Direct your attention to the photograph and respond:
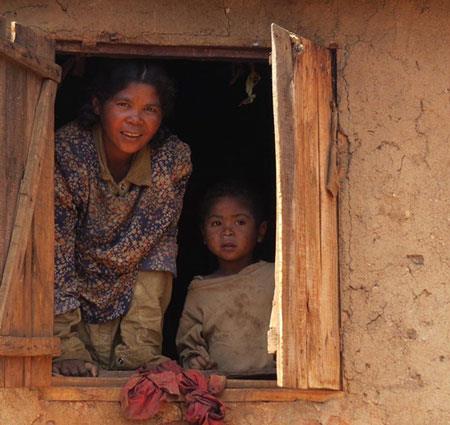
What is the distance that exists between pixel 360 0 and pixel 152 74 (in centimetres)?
96

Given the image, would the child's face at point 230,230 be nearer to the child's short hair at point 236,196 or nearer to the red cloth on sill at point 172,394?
the child's short hair at point 236,196

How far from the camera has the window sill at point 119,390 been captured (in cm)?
598

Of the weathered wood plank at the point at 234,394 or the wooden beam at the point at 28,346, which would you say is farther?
the weathered wood plank at the point at 234,394

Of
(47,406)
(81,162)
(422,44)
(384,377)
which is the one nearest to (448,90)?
(422,44)

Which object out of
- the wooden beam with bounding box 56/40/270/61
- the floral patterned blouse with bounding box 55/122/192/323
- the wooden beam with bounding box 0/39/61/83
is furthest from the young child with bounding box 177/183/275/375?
the wooden beam with bounding box 0/39/61/83

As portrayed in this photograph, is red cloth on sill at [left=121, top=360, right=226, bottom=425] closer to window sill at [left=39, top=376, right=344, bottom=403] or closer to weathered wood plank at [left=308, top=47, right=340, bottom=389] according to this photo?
window sill at [left=39, top=376, right=344, bottom=403]

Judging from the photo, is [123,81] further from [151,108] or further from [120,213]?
[120,213]

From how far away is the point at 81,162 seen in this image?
6570 millimetres

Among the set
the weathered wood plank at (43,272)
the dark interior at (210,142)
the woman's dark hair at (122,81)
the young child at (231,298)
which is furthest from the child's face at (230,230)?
the weathered wood plank at (43,272)

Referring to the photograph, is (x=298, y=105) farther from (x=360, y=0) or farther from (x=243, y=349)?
(x=243, y=349)

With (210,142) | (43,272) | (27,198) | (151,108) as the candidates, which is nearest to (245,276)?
(151,108)

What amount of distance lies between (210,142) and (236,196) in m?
1.37

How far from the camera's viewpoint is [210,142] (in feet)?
27.6

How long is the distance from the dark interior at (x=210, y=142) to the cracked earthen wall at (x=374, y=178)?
1.68m
